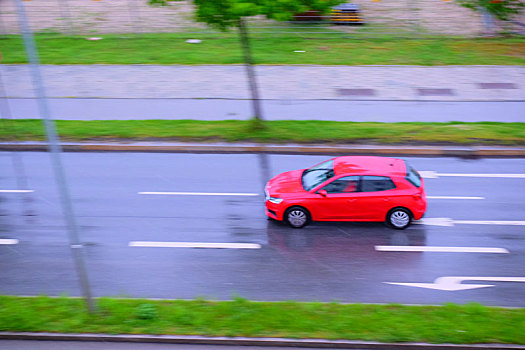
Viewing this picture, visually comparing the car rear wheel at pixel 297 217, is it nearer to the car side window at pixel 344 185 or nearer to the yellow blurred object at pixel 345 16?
the car side window at pixel 344 185

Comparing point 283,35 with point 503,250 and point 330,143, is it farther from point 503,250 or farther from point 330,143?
Answer: point 503,250

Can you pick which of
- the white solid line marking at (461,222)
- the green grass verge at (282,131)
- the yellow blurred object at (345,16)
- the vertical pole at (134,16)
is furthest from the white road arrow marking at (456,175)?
the vertical pole at (134,16)

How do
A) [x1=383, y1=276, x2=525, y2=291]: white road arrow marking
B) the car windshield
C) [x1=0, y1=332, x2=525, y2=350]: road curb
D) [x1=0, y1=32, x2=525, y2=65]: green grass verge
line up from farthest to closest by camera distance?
1. [x1=0, y1=32, x2=525, y2=65]: green grass verge
2. the car windshield
3. [x1=383, y1=276, x2=525, y2=291]: white road arrow marking
4. [x1=0, y1=332, x2=525, y2=350]: road curb

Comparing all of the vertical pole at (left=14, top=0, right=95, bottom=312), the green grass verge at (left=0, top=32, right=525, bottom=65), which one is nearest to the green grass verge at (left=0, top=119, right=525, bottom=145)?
the green grass verge at (left=0, top=32, right=525, bottom=65)

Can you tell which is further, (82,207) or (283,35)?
(283,35)

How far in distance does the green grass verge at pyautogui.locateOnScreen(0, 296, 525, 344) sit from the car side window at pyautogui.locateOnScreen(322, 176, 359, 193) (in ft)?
11.0

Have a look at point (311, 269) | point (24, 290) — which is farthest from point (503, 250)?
point (24, 290)

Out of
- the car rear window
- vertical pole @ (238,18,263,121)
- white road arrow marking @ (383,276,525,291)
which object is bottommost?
white road arrow marking @ (383,276,525,291)

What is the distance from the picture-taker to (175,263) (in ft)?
34.3

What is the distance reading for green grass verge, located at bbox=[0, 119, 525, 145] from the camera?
15.9 meters

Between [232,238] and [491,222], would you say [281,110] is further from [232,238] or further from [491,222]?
[491,222]

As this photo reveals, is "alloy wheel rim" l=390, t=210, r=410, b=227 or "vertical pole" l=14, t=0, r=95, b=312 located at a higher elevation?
"vertical pole" l=14, t=0, r=95, b=312

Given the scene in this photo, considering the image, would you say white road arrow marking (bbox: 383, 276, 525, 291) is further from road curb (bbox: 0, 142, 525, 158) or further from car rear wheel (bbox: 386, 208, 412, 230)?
road curb (bbox: 0, 142, 525, 158)

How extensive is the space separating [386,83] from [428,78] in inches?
74.8
